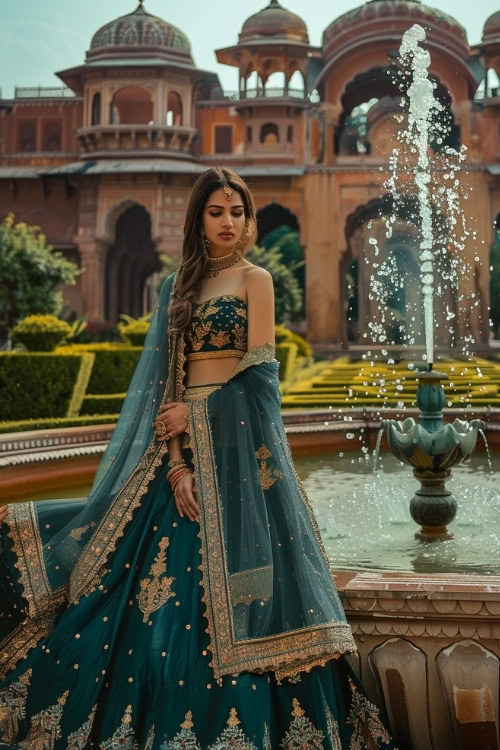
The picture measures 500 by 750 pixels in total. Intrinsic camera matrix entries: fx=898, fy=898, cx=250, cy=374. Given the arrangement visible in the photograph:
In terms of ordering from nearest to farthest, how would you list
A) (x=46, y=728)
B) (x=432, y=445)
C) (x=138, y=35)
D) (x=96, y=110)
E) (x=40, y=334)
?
1. (x=46, y=728)
2. (x=432, y=445)
3. (x=40, y=334)
4. (x=96, y=110)
5. (x=138, y=35)

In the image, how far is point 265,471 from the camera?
5.55 feet

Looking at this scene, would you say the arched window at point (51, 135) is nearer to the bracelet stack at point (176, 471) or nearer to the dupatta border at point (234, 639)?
the bracelet stack at point (176, 471)

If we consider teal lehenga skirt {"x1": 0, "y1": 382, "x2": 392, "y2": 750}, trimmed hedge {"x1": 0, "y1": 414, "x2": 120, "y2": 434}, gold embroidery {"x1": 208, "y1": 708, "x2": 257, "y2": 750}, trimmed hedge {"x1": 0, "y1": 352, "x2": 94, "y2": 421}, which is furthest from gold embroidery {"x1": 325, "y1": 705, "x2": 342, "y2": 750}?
trimmed hedge {"x1": 0, "y1": 352, "x2": 94, "y2": 421}

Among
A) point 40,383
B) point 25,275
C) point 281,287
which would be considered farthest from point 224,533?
point 281,287

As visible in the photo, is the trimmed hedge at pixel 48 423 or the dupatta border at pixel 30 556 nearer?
the dupatta border at pixel 30 556

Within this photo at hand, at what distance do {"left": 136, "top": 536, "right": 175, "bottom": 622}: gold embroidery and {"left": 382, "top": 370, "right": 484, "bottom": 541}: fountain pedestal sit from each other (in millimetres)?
1791

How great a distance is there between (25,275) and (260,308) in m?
13.6

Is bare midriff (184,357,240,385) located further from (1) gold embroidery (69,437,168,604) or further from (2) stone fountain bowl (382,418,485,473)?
(2) stone fountain bowl (382,418,485,473)

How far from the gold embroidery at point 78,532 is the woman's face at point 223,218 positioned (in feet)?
2.06

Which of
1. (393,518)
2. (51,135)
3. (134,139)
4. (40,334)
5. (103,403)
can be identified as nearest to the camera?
(393,518)

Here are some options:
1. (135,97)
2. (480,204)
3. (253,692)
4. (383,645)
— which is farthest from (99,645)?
(135,97)

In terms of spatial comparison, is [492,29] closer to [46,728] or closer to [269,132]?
[269,132]

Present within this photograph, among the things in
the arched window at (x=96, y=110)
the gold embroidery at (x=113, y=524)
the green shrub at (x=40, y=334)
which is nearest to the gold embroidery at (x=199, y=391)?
the gold embroidery at (x=113, y=524)

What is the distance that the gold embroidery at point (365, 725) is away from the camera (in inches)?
61.1
